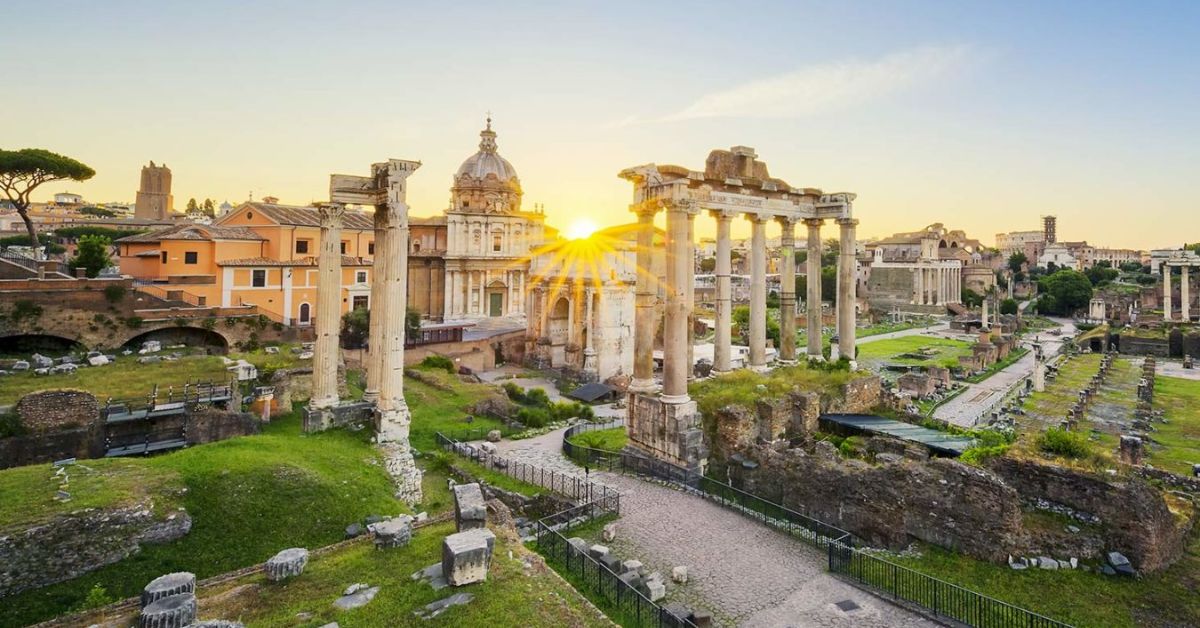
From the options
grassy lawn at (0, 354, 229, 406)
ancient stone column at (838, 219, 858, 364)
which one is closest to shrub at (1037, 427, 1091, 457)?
ancient stone column at (838, 219, 858, 364)

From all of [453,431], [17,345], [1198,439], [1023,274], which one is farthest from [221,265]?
[1023,274]

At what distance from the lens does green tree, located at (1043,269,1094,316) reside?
92500 mm

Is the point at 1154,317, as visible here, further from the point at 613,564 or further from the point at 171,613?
the point at 171,613

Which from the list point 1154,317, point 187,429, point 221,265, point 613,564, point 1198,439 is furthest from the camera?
point 1154,317

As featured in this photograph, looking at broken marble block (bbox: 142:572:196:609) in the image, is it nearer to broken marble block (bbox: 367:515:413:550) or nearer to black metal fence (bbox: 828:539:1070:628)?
broken marble block (bbox: 367:515:413:550)

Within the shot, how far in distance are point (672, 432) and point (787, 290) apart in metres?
8.10

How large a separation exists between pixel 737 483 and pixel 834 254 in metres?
125

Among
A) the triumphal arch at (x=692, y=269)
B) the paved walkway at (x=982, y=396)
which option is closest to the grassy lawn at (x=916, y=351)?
the paved walkway at (x=982, y=396)

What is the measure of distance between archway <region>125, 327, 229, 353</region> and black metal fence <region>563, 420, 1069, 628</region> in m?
25.6

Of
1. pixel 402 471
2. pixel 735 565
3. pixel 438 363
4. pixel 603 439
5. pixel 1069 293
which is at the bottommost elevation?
pixel 735 565

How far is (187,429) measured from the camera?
52.3 ft

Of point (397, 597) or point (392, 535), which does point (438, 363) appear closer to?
point (392, 535)

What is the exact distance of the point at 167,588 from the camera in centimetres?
747

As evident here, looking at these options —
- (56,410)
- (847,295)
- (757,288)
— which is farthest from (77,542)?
(847,295)
